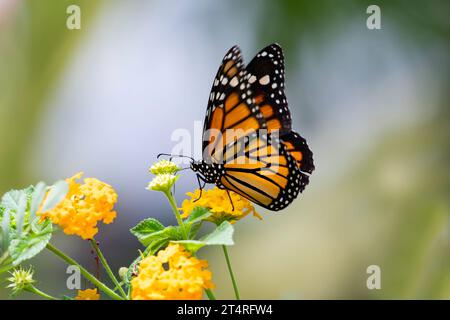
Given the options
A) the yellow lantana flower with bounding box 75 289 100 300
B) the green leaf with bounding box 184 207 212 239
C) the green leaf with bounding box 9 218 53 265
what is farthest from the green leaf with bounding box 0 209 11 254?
the green leaf with bounding box 184 207 212 239

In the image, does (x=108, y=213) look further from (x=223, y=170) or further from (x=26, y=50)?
(x=26, y=50)

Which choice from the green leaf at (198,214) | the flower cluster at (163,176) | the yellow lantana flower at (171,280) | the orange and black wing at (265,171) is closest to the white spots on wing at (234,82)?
the orange and black wing at (265,171)

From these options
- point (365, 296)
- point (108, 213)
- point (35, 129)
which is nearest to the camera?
point (108, 213)

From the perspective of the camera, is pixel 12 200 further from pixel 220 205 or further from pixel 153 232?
pixel 220 205

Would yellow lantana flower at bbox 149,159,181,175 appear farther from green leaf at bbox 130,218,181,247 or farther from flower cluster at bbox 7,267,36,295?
flower cluster at bbox 7,267,36,295

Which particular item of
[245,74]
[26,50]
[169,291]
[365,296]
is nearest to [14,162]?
[26,50]

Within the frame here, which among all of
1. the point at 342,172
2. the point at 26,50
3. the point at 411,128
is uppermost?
the point at 26,50

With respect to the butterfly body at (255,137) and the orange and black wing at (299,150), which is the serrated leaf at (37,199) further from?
the orange and black wing at (299,150)
